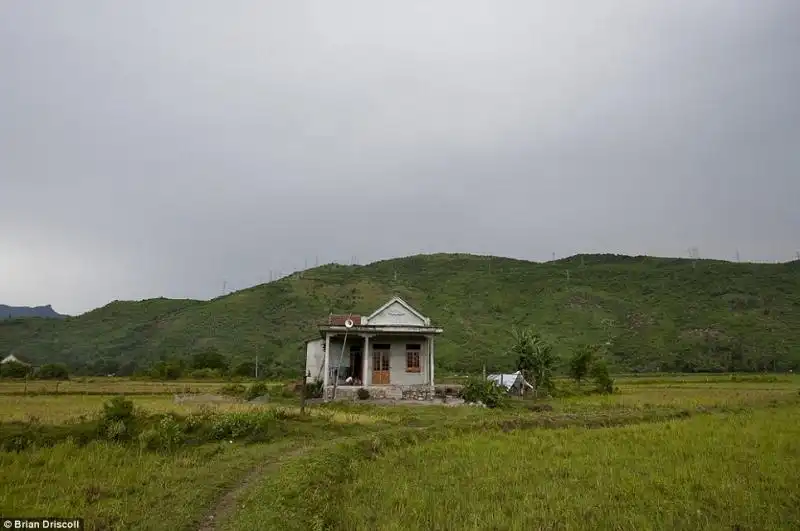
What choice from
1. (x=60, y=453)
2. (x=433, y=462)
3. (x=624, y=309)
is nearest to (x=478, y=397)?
(x=433, y=462)

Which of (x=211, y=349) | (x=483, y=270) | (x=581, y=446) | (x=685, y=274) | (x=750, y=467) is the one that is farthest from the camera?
(x=483, y=270)

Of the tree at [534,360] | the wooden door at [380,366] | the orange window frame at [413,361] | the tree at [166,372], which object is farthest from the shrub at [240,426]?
the tree at [166,372]

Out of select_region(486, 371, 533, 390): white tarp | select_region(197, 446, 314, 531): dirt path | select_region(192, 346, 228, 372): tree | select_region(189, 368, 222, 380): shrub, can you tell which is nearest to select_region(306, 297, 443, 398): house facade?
select_region(486, 371, 533, 390): white tarp

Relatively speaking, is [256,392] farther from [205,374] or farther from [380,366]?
[205,374]

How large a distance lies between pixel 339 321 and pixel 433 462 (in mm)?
20005

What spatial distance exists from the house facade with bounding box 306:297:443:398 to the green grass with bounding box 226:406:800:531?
1500 centimetres

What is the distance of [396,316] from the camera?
1280 inches

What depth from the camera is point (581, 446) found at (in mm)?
14977

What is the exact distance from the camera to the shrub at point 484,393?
26922 millimetres

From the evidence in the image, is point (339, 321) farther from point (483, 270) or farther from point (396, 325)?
point (483, 270)

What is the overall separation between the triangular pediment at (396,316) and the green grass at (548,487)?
16239mm

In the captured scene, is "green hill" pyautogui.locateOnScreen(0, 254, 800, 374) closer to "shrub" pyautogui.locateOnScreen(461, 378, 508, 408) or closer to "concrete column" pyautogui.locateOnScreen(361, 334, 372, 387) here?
"concrete column" pyautogui.locateOnScreen(361, 334, 372, 387)

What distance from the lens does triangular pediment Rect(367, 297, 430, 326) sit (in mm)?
32062

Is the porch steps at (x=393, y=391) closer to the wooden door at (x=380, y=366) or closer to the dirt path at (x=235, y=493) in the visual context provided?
the wooden door at (x=380, y=366)
